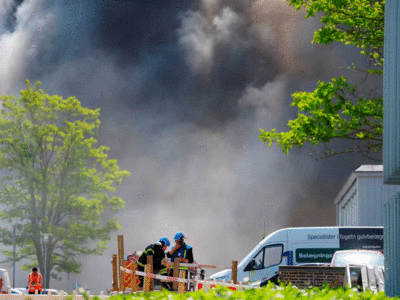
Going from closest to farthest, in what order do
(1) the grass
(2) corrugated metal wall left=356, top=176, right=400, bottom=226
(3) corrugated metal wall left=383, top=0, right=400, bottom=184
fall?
(1) the grass → (3) corrugated metal wall left=383, top=0, right=400, bottom=184 → (2) corrugated metal wall left=356, top=176, right=400, bottom=226

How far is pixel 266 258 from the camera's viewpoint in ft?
81.5

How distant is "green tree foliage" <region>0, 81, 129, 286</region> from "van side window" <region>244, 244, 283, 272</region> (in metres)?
20.3

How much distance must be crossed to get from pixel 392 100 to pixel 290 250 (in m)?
14.9

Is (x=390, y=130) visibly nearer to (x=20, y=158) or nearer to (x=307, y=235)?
(x=307, y=235)

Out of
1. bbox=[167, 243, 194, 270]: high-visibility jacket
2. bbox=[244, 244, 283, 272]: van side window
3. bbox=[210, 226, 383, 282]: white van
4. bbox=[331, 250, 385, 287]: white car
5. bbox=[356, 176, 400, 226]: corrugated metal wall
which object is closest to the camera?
bbox=[167, 243, 194, 270]: high-visibility jacket

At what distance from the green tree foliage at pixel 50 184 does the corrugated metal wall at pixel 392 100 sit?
3422cm

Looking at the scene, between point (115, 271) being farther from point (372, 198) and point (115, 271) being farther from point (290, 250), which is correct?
point (372, 198)

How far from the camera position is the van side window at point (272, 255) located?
24781 millimetres

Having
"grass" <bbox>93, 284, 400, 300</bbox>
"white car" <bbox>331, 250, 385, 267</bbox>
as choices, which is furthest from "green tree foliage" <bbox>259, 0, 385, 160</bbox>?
"grass" <bbox>93, 284, 400, 300</bbox>

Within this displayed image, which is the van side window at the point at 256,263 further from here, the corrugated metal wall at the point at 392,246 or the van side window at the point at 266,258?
the corrugated metal wall at the point at 392,246

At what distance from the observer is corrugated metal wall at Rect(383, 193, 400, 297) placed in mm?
10156

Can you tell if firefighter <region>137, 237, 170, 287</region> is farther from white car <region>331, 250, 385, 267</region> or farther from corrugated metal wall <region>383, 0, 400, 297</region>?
white car <region>331, 250, 385, 267</region>

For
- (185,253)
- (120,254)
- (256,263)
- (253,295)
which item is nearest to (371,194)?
(256,263)

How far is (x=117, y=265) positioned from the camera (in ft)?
57.0
